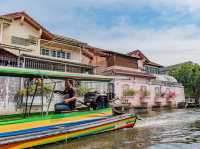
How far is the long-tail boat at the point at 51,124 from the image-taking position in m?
7.19

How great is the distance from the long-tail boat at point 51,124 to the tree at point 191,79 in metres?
27.7

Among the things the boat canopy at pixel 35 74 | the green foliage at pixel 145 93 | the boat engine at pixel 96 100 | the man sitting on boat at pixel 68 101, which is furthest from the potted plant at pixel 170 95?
the man sitting on boat at pixel 68 101

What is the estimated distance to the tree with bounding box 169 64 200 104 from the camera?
35.7 m

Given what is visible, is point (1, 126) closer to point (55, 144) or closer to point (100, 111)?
point (55, 144)

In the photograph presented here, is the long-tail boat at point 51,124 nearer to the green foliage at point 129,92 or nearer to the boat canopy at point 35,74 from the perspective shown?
the boat canopy at point 35,74

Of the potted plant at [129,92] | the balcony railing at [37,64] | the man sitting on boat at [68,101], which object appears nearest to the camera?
the man sitting on boat at [68,101]

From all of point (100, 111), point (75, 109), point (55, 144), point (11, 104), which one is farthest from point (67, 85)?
point (11, 104)

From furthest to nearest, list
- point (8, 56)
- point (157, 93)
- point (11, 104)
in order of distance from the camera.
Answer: point (157, 93) → point (8, 56) → point (11, 104)

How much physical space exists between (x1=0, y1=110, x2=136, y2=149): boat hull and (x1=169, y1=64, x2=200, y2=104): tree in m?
27.2

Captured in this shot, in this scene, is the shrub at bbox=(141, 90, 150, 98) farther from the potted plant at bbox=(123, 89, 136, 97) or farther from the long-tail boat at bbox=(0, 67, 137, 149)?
the long-tail boat at bbox=(0, 67, 137, 149)

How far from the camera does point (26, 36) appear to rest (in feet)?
68.0

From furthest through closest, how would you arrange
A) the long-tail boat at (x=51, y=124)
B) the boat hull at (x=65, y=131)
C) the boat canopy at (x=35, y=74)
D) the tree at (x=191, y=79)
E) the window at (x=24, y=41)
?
1. the tree at (x=191, y=79)
2. the window at (x=24, y=41)
3. the boat canopy at (x=35, y=74)
4. the long-tail boat at (x=51, y=124)
5. the boat hull at (x=65, y=131)

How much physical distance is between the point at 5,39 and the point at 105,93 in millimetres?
11383

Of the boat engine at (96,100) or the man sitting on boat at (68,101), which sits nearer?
the man sitting on boat at (68,101)
